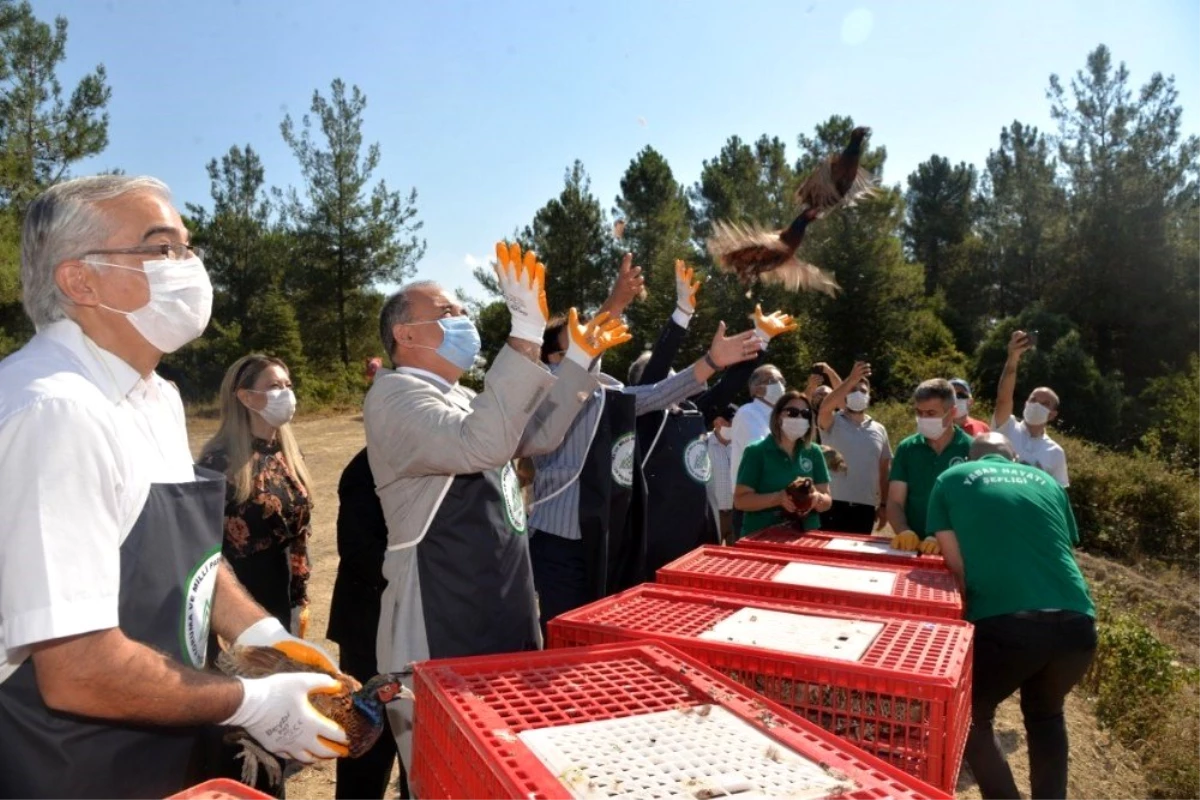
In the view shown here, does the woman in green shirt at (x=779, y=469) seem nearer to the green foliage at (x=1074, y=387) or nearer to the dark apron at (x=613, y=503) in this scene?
the dark apron at (x=613, y=503)

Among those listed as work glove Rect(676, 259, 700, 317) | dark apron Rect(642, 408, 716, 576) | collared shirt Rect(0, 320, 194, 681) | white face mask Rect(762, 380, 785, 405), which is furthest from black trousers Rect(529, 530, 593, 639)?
white face mask Rect(762, 380, 785, 405)

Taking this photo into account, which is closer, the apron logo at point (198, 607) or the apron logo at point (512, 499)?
the apron logo at point (198, 607)

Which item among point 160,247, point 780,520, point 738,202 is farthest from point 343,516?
point 738,202

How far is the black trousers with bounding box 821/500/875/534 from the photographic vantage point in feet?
19.9

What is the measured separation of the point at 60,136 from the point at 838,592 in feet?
90.7

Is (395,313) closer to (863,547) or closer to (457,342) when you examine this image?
(457,342)

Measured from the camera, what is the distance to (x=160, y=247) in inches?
67.6

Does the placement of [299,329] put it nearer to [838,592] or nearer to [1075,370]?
[1075,370]

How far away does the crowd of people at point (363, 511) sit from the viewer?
141 centimetres

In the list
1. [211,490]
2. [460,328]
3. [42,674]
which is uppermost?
[460,328]

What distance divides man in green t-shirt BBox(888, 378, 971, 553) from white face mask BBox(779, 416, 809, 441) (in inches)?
21.0

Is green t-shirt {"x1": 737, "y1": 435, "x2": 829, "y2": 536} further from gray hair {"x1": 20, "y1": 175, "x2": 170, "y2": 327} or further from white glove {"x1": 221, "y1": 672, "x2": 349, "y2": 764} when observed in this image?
gray hair {"x1": 20, "y1": 175, "x2": 170, "y2": 327}

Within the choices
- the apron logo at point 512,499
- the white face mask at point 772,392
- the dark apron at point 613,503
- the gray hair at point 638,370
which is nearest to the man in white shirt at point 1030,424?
the white face mask at point 772,392

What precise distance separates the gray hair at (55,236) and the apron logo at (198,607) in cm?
59
